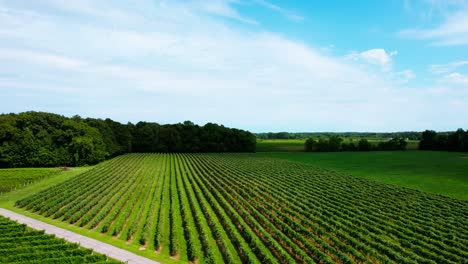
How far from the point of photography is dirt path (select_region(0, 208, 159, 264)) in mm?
22859

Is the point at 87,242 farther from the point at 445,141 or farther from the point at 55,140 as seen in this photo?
the point at 445,141

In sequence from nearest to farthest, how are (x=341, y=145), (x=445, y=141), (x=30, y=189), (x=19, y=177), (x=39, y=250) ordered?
(x=39, y=250) → (x=30, y=189) → (x=19, y=177) → (x=445, y=141) → (x=341, y=145)

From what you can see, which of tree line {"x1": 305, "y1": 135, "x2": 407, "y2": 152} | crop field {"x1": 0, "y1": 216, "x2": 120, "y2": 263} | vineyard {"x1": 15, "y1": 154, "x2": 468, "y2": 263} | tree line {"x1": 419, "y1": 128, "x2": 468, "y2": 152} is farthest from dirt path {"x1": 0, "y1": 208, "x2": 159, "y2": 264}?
tree line {"x1": 419, "y1": 128, "x2": 468, "y2": 152}

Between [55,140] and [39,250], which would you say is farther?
[55,140]

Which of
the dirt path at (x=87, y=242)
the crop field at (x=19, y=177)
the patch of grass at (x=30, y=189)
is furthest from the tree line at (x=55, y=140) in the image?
→ the dirt path at (x=87, y=242)

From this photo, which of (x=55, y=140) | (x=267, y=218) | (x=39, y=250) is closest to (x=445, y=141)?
(x=267, y=218)

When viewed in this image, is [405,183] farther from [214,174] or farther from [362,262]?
[362,262]

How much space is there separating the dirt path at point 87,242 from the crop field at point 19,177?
22329 millimetres

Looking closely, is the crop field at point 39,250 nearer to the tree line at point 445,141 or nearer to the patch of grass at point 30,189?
the patch of grass at point 30,189

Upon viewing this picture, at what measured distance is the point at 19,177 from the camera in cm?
6038

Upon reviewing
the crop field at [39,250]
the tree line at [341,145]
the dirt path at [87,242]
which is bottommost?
the dirt path at [87,242]

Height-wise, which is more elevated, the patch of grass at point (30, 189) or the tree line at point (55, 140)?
the tree line at point (55, 140)

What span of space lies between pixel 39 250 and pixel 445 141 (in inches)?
6105

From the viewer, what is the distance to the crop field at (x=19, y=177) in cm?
5397
